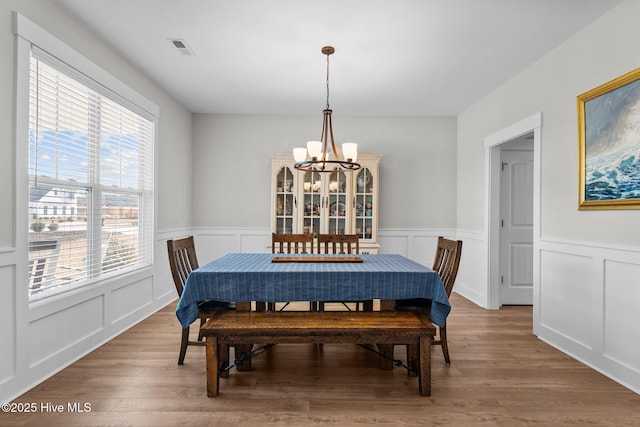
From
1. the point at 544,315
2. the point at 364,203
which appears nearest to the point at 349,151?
the point at 364,203

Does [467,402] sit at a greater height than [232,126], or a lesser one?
lesser

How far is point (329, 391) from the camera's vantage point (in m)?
2.23

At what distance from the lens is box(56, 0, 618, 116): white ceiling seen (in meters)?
2.49

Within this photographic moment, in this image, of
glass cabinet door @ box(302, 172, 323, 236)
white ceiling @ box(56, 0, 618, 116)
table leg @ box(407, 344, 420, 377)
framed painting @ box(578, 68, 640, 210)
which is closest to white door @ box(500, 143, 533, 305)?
white ceiling @ box(56, 0, 618, 116)

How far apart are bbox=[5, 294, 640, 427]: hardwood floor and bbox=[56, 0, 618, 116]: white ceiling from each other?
250cm

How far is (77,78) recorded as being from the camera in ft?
8.77

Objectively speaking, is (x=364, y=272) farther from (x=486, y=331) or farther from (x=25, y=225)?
(x=25, y=225)

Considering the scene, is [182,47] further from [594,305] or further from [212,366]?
[594,305]

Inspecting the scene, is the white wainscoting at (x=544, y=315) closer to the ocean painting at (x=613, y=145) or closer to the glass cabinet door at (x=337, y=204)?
the ocean painting at (x=613, y=145)

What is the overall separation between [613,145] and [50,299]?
3.95 metres

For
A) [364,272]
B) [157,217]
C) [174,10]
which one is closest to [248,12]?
[174,10]

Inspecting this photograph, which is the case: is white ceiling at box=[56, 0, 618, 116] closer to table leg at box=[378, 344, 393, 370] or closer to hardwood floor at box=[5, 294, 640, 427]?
table leg at box=[378, 344, 393, 370]

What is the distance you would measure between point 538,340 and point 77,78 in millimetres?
4323

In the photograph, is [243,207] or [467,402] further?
[243,207]
